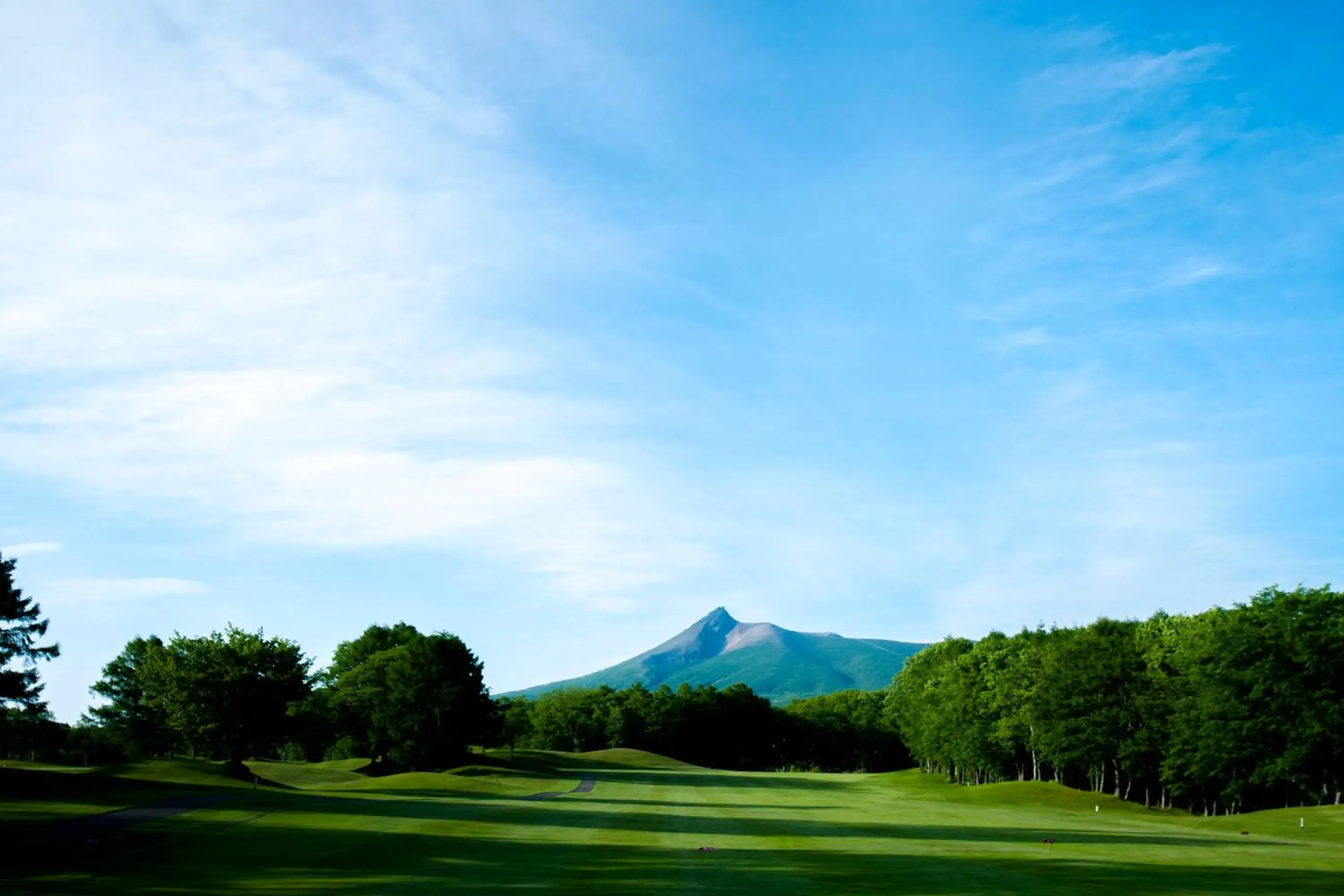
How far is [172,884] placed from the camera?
19.8m

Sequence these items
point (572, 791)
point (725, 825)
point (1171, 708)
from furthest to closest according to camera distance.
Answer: point (1171, 708) < point (572, 791) < point (725, 825)

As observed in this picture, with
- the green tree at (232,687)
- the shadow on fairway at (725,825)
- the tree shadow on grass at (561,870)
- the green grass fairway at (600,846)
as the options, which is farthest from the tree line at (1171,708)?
the green tree at (232,687)

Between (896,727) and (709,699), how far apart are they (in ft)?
103

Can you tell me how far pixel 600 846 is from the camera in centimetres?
2853

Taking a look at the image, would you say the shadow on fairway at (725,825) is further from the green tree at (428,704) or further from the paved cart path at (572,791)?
the green tree at (428,704)

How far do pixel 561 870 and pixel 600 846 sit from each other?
20.7ft

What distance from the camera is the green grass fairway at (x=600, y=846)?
68.4ft

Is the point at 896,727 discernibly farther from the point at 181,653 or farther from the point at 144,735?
the point at 181,653

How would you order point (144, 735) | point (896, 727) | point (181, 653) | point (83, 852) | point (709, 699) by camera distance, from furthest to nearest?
point (709, 699), point (896, 727), point (144, 735), point (181, 653), point (83, 852)

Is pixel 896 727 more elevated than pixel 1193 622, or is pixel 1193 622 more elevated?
pixel 1193 622

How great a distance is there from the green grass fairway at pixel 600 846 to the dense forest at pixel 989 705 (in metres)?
8.31

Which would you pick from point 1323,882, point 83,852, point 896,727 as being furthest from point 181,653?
point 896,727

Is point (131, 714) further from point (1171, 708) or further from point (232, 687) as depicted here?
point (1171, 708)

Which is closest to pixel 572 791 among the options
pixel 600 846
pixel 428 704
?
pixel 428 704
